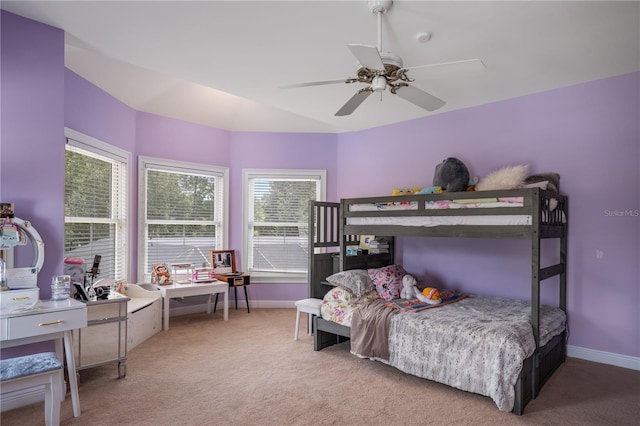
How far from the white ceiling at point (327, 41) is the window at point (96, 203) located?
27.2 inches

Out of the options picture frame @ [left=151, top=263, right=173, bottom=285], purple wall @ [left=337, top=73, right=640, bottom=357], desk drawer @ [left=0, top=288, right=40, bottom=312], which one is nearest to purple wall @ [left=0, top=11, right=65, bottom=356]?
desk drawer @ [left=0, top=288, right=40, bottom=312]

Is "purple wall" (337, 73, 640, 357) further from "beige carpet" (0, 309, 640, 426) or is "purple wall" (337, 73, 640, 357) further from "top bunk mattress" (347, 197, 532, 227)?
"top bunk mattress" (347, 197, 532, 227)

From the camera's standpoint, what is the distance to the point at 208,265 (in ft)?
17.1

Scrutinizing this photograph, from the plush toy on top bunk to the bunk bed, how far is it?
0.43 feet

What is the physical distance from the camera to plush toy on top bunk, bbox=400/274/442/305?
355 cm

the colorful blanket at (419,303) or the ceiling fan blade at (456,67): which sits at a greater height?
the ceiling fan blade at (456,67)

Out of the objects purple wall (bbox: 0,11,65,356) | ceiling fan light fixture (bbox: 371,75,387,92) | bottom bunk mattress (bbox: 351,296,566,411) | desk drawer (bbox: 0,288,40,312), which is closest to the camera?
desk drawer (bbox: 0,288,40,312)

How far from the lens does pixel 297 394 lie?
2801 millimetres

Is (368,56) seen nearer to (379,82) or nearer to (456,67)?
(379,82)

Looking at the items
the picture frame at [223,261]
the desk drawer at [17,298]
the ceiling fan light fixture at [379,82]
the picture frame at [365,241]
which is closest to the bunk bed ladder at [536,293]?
the ceiling fan light fixture at [379,82]

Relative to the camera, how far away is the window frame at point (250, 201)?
17.8ft

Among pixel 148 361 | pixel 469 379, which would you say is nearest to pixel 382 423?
pixel 469 379

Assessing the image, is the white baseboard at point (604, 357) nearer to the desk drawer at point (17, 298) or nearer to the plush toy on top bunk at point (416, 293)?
the plush toy on top bunk at point (416, 293)

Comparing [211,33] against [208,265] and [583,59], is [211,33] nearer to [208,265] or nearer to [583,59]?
[583,59]
